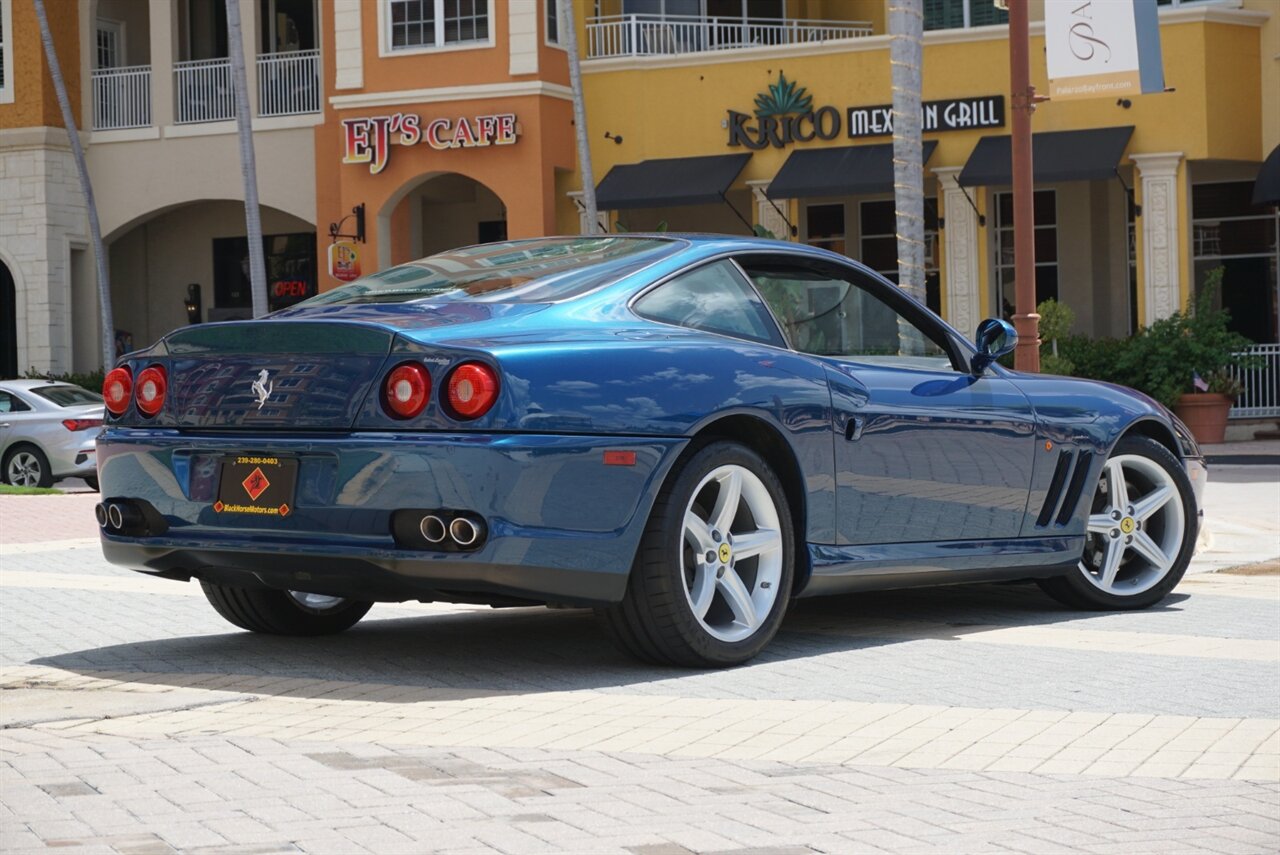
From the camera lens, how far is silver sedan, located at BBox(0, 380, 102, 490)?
22.3 m

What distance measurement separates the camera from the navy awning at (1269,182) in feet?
86.4

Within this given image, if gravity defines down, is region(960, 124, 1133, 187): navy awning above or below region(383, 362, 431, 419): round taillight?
above

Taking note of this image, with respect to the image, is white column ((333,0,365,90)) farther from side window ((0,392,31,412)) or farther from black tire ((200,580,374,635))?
black tire ((200,580,374,635))

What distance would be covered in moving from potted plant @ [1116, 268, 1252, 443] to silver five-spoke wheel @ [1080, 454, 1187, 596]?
18146 mm

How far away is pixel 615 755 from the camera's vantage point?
5266mm

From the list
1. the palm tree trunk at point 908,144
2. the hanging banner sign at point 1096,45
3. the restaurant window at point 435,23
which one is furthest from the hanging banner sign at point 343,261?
the palm tree trunk at point 908,144

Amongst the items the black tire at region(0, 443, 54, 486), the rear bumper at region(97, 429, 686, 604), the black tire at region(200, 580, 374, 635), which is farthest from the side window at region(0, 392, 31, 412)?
the rear bumper at region(97, 429, 686, 604)

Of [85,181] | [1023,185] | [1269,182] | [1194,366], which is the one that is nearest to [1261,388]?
[1194,366]

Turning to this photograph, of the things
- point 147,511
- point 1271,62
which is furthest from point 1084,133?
point 147,511

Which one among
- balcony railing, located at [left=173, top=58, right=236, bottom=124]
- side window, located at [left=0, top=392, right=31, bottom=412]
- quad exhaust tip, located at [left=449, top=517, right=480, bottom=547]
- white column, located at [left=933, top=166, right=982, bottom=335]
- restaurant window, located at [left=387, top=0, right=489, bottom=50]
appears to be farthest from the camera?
balcony railing, located at [left=173, top=58, right=236, bottom=124]

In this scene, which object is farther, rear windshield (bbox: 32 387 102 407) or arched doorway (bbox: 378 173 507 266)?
arched doorway (bbox: 378 173 507 266)

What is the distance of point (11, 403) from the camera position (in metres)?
22.7

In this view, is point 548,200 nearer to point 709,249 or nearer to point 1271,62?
point 1271,62

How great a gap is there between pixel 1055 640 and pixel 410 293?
8.79 ft
